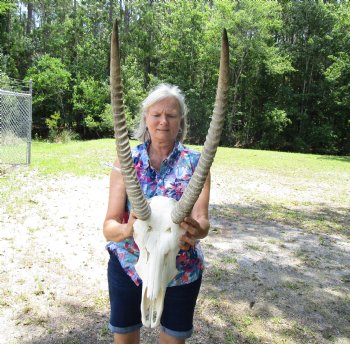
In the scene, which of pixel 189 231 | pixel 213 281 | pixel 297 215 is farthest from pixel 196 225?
pixel 297 215

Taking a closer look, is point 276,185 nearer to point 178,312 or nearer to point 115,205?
point 178,312

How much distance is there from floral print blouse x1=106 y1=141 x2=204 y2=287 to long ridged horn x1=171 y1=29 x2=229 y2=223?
1.38 feet

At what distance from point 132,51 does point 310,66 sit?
15.7m

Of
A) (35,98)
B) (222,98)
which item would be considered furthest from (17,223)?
(35,98)

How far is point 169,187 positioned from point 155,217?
34cm

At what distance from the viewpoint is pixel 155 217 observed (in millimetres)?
1854

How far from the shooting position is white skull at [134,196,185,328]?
1.85 m

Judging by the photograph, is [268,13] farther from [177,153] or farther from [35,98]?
[177,153]

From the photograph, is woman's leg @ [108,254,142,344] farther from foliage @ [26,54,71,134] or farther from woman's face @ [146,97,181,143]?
foliage @ [26,54,71,134]

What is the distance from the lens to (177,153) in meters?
2.29

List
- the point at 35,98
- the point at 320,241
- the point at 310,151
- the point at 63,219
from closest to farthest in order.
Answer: the point at 320,241, the point at 63,219, the point at 35,98, the point at 310,151

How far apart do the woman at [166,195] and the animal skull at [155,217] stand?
0.23m

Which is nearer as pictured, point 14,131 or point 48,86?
point 14,131

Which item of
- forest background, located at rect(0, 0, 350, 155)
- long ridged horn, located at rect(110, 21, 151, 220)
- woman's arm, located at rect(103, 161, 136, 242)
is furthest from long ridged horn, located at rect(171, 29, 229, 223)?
forest background, located at rect(0, 0, 350, 155)
